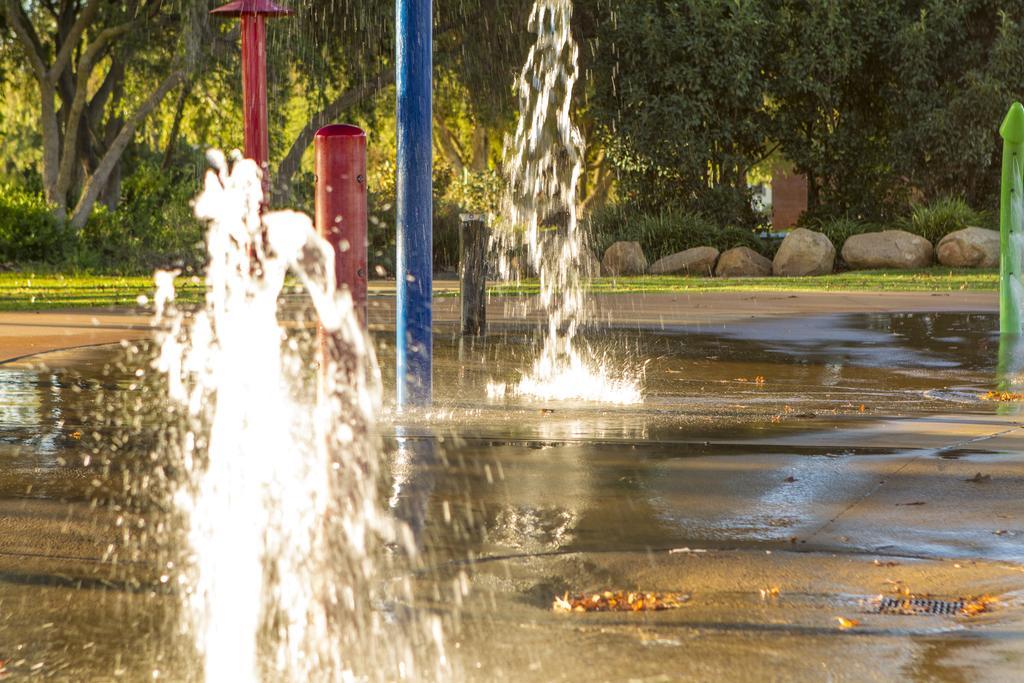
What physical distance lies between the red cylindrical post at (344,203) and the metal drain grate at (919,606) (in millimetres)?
2895

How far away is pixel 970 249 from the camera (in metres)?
25.4

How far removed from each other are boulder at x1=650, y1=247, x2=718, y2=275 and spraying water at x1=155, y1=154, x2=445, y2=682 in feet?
52.7

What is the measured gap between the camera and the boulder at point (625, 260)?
2664cm

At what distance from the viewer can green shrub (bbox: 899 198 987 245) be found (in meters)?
27.4

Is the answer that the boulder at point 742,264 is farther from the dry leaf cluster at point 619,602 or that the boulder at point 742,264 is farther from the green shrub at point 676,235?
the dry leaf cluster at point 619,602

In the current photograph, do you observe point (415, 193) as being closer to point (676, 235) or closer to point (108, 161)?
point (676, 235)

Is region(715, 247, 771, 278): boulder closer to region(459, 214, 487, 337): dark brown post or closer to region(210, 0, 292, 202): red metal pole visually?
region(459, 214, 487, 337): dark brown post

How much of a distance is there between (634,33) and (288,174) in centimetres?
759

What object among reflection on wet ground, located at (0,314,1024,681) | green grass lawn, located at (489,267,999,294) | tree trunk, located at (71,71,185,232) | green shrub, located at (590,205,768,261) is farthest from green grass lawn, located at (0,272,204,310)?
green shrub, located at (590,205,768,261)

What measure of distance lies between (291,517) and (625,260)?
2142 centimetres

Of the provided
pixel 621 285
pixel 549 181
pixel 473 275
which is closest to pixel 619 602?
pixel 473 275

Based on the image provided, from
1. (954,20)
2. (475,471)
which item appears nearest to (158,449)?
(475,471)

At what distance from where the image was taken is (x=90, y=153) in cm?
3162

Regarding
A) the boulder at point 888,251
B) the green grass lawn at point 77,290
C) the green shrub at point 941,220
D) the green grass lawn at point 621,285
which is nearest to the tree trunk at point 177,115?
the green grass lawn at point 77,290
